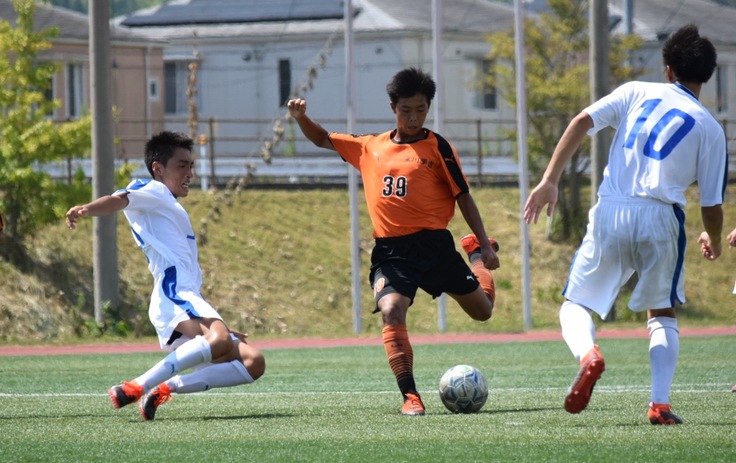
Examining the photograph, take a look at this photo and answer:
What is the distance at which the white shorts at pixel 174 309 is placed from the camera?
782 centimetres

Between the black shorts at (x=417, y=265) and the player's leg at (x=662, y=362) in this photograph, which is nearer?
the player's leg at (x=662, y=362)

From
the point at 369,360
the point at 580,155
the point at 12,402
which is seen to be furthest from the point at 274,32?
the point at 12,402

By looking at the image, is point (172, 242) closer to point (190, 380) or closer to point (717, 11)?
point (190, 380)

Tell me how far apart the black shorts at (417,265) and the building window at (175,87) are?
1270 inches

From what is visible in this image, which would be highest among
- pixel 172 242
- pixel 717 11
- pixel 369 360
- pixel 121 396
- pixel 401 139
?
pixel 717 11

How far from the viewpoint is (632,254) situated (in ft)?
22.9

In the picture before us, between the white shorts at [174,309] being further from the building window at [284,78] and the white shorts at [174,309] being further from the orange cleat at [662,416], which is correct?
the building window at [284,78]

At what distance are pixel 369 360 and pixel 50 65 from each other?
35.2ft

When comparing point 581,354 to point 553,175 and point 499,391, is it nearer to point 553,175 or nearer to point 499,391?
point 553,175

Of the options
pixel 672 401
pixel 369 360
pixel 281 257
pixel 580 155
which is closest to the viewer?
pixel 672 401

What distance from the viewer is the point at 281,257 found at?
2483 centimetres

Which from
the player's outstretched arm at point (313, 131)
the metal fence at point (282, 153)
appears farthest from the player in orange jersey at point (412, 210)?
the metal fence at point (282, 153)

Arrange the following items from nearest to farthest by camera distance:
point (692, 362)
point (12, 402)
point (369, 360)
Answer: point (12, 402) → point (692, 362) → point (369, 360)

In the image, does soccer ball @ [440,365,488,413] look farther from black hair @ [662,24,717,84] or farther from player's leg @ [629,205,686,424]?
black hair @ [662,24,717,84]
